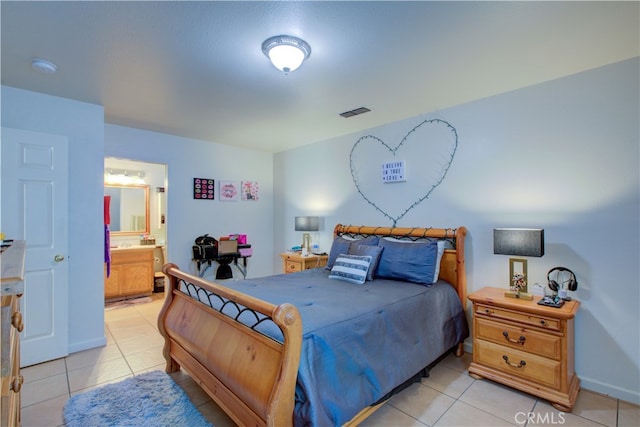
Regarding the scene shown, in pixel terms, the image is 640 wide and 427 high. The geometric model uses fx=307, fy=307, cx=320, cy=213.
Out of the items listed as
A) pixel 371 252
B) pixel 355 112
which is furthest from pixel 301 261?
pixel 355 112

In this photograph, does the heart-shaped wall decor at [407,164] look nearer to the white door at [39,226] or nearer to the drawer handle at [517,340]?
the drawer handle at [517,340]

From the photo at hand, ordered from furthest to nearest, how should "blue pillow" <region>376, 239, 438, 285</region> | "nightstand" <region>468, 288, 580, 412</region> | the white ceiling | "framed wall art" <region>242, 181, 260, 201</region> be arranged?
"framed wall art" <region>242, 181, 260, 201</region> < "blue pillow" <region>376, 239, 438, 285</region> < "nightstand" <region>468, 288, 580, 412</region> < the white ceiling

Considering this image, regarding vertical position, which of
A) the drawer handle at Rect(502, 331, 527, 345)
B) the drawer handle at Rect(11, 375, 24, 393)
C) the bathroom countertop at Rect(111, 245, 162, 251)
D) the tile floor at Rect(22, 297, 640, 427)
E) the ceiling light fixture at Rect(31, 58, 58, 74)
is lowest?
the tile floor at Rect(22, 297, 640, 427)

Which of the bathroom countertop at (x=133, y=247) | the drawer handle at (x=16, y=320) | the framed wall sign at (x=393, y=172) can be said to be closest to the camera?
the drawer handle at (x=16, y=320)

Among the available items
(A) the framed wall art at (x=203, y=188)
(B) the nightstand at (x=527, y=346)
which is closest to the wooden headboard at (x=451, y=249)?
(B) the nightstand at (x=527, y=346)

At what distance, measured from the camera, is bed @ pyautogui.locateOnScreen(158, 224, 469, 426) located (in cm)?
151

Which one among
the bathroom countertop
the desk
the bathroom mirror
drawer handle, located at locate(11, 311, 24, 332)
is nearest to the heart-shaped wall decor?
the desk

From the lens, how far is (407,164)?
3570 mm

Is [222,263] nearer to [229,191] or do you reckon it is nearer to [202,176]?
[229,191]

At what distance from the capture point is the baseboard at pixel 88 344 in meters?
3.00

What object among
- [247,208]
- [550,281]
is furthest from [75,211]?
[550,281]

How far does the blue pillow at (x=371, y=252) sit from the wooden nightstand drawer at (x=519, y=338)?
974 millimetres

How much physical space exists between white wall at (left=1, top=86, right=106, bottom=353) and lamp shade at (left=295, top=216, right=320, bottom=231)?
2.36 metres

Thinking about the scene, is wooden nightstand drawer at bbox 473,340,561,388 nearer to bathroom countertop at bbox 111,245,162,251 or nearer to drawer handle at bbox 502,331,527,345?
drawer handle at bbox 502,331,527,345
